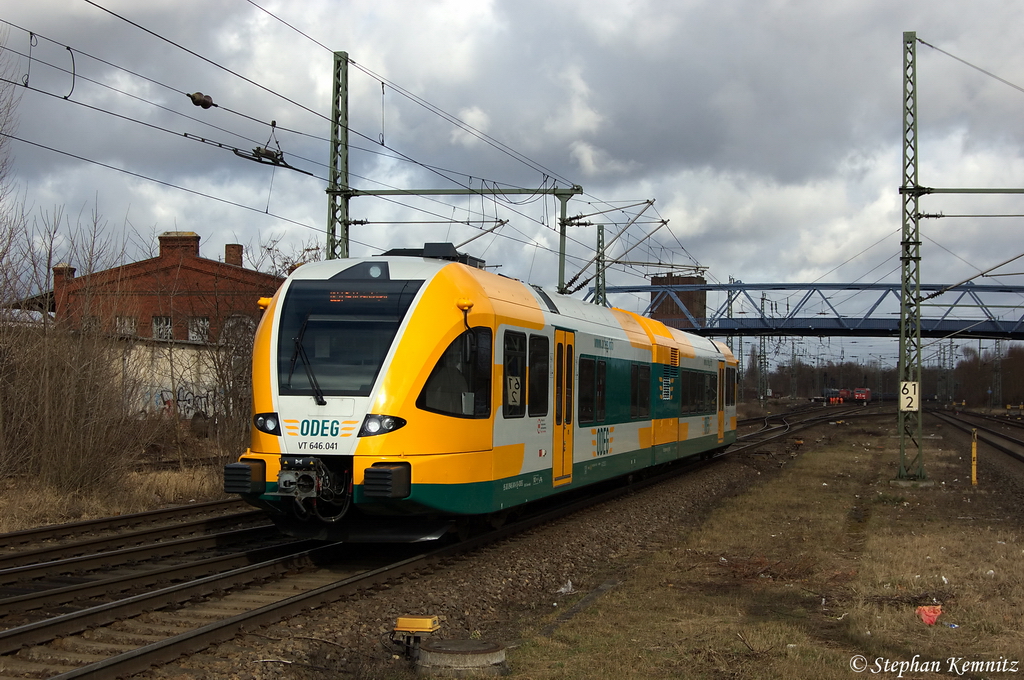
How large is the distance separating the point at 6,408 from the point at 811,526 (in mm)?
12555

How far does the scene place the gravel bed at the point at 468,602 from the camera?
6793 mm

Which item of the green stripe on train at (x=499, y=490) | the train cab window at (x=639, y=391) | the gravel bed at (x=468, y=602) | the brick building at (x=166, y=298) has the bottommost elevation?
the gravel bed at (x=468, y=602)

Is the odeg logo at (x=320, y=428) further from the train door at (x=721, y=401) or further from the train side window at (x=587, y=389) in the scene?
the train door at (x=721, y=401)

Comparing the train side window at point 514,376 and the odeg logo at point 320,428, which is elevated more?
the train side window at point 514,376

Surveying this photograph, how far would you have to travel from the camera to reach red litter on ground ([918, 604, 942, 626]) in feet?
25.7

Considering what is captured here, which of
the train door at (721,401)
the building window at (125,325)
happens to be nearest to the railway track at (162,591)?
the building window at (125,325)

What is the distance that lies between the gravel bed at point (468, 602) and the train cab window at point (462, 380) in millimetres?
1790

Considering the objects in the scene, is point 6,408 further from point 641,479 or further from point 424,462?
point 641,479

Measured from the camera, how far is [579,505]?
15.3 m

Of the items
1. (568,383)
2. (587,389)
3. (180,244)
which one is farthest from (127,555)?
(180,244)

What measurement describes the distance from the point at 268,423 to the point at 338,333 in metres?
1.20

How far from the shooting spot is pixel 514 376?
11.6 meters

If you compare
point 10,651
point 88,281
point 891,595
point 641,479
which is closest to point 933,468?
point 641,479

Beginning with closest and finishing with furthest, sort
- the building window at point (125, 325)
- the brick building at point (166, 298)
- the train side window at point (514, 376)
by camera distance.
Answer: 1. the train side window at point (514, 376)
2. the brick building at point (166, 298)
3. the building window at point (125, 325)
